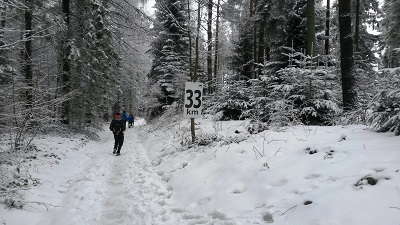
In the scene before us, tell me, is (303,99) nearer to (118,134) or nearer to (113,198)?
(113,198)

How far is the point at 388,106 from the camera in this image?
17.4 ft

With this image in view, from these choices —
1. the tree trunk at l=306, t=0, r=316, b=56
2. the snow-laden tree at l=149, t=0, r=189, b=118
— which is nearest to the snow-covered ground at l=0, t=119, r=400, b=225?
the tree trunk at l=306, t=0, r=316, b=56

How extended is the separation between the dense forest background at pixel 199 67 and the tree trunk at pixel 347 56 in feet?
0.09

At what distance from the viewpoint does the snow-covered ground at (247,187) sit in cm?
357

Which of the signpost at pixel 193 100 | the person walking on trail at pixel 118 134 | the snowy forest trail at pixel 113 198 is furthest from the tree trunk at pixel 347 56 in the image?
the person walking on trail at pixel 118 134

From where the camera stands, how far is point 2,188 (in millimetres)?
5352

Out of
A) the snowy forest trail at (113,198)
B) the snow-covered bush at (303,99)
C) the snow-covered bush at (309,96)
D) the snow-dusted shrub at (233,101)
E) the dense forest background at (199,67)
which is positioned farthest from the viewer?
the snow-dusted shrub at (233,101)

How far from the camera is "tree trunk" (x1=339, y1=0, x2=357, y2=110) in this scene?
28.2ft

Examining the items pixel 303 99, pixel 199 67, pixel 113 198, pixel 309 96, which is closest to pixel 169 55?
pixel 199 67

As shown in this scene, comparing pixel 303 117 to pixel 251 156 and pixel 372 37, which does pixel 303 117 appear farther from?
pixel 372 37

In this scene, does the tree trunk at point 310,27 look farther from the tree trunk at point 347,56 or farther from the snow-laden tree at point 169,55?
the snow-laden tree at point 169,55

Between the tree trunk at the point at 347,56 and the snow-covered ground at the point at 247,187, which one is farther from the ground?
the tree trunk at the point at 347,56

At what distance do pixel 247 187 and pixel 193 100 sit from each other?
14.9 feet

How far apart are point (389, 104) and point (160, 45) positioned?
20736 mm
